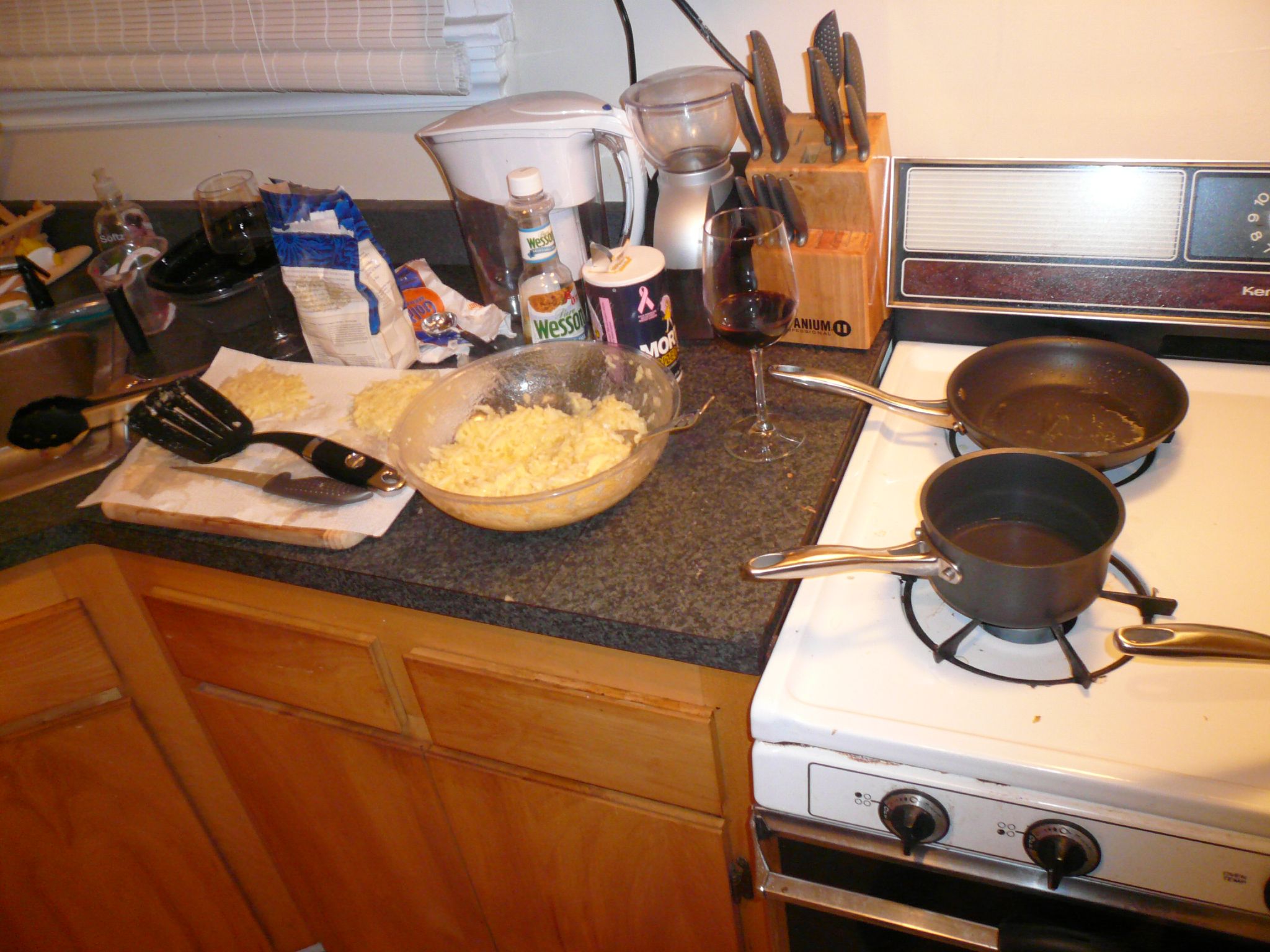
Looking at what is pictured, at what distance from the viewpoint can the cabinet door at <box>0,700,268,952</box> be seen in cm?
115

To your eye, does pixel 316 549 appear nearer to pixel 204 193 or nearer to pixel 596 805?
pixel 596 805

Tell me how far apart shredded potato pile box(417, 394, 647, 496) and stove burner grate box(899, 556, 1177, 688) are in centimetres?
31

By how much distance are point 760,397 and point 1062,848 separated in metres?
0.48

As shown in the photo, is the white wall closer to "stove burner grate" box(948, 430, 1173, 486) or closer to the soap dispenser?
"stove burner grate" box(948, 430, 1173, 486)

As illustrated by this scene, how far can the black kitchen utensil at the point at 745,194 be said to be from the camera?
3.19ft

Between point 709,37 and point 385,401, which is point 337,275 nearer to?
point 385,401

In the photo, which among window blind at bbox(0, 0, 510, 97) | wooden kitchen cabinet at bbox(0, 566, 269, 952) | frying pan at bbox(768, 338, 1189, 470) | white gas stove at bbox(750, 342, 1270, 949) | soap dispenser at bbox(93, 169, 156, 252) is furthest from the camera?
soap dispenser at bbox(93, 169, 156, 252)

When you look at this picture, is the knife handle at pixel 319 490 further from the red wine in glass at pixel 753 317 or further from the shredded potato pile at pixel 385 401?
the red wine in glass at pixel 753 317

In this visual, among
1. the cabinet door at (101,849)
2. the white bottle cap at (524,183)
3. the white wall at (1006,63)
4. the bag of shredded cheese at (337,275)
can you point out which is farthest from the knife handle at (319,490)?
the white wall at (1006,63)

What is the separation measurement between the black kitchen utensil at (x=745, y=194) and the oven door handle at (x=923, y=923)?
2.05 feet

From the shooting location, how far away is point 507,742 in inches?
37.0

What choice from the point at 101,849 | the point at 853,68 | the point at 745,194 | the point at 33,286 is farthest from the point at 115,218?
the point at 853,68

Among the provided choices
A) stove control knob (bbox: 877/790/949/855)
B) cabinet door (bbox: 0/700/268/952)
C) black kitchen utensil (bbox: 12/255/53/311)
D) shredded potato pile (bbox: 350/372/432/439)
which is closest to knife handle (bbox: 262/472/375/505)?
shredded potato pile (bbox: 350/372/432/439)

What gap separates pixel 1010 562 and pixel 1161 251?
1.32 feet
